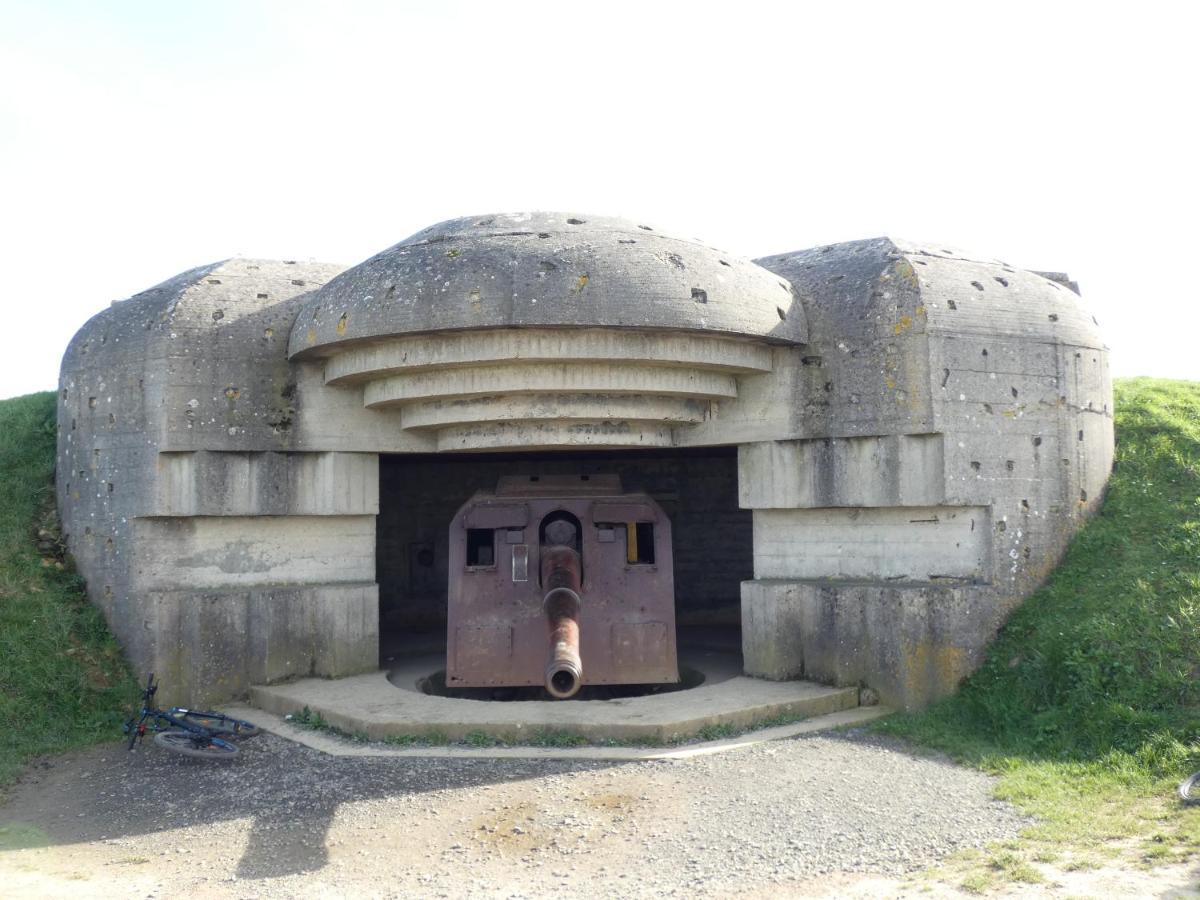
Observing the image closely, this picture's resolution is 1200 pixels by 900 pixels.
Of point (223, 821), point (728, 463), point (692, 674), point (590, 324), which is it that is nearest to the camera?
point (223, 821)

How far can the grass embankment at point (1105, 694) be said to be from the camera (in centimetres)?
522

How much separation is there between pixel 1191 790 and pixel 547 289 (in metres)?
5.14

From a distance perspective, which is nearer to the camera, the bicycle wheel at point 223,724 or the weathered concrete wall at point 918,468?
the bicycle wheel at point 223,724

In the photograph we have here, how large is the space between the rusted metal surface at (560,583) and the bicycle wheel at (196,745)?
1.98 m

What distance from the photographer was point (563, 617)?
7355 mm

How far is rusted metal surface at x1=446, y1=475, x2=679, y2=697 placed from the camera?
27.3 feet

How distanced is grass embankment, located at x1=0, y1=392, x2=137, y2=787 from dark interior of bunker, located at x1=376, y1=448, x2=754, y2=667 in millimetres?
4075

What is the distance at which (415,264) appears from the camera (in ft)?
25.9

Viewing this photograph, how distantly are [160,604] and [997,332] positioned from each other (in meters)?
7.05

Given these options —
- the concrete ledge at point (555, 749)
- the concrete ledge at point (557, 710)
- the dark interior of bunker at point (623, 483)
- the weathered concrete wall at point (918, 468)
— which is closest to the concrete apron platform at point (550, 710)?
the concrete ledge at point (557, 710)

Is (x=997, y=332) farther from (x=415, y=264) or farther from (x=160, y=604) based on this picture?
(x=160, y=604)

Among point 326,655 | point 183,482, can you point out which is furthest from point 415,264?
point 326,655

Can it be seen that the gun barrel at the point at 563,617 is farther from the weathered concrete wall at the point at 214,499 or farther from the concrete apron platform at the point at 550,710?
the weathered concrete wall at the point at 214,499

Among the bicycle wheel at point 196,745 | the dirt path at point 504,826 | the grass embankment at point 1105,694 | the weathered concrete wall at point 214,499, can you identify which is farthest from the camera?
the weathered concrete wall at point 214,499
